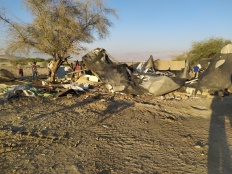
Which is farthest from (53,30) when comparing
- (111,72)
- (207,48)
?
(207,48)

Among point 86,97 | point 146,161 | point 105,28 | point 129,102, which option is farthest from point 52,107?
point 105,28

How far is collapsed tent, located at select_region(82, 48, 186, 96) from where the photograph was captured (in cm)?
934

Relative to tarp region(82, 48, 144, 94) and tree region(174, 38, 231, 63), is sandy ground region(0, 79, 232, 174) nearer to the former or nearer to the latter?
tarp region(82, 48, 144, 94)

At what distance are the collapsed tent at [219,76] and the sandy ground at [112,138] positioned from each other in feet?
7.06

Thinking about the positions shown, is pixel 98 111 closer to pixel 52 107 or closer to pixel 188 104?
pixel 52 107

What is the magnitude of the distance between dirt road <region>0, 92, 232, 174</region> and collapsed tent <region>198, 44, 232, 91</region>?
226 centimetres

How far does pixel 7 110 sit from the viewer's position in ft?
20.1

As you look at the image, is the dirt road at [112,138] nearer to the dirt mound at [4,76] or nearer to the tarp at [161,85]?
the tarp at [161,85]

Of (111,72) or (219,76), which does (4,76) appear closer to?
(111,72)

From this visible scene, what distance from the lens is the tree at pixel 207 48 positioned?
25.4 metres

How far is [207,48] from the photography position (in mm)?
25828

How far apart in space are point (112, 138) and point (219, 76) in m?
6.74

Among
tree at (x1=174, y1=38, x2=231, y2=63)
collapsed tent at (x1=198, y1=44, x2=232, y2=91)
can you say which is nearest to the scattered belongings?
collapsed tent at (x1=198, y1=44, x2=232, y2=91)

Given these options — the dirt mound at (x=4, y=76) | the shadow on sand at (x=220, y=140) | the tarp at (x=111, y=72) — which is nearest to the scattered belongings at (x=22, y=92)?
the tarp at (x=111, y=72)
